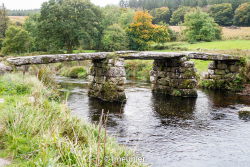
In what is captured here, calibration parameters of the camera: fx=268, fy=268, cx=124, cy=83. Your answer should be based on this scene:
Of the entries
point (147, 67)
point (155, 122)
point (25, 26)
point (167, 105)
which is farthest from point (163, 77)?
point (25, 26)

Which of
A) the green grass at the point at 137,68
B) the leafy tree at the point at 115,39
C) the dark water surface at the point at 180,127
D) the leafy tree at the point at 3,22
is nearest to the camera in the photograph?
the dark water surface at the point at 180,127

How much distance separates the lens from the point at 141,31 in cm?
4291

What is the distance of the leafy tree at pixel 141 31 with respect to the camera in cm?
4253

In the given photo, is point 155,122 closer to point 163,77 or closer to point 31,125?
point 31,125

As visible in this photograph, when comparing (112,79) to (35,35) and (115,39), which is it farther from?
(35,35)

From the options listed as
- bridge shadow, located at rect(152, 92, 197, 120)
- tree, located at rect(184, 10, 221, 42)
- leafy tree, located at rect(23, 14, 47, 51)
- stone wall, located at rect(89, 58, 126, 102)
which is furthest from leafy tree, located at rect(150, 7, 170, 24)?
stone wall, located at rect(89, 58, 126, 102)

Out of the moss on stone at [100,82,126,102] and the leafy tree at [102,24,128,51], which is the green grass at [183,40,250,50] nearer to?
the leafy tree at [102,24,128,51]

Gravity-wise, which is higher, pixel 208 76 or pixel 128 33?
pixel 128 33

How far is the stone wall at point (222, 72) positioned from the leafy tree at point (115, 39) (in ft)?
80.1

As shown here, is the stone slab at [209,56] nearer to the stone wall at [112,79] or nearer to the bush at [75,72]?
the stone wall at [112,79]

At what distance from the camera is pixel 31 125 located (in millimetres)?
5047

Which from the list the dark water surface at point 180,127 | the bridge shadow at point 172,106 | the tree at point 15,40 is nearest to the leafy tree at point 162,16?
the tree at point 15,40

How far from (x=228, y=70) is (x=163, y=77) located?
4926 millimetres

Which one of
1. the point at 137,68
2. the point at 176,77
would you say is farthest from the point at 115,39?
the point at 176,77
